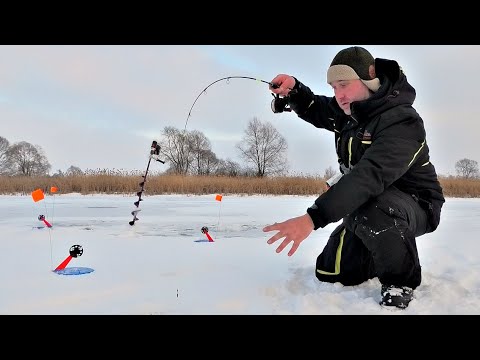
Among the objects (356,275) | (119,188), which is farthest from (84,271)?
(119,188)

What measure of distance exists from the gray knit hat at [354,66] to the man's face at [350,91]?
0.08 ft

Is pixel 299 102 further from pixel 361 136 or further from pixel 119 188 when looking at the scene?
pixel 119 188

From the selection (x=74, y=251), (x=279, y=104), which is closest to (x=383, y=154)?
(x=279, y=104)

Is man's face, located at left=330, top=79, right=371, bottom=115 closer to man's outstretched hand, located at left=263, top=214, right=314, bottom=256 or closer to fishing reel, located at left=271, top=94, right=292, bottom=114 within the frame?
fishing reel, located at left=271, top=94, right=292, bottom=114

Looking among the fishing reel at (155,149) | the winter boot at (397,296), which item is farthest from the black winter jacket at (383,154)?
the fishing reel at (155,149)

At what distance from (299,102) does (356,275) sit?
1.11 metres

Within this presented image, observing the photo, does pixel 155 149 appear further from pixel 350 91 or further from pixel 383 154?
pixel 383 154

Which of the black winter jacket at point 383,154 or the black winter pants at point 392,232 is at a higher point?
the black winter jacket at point 383,154

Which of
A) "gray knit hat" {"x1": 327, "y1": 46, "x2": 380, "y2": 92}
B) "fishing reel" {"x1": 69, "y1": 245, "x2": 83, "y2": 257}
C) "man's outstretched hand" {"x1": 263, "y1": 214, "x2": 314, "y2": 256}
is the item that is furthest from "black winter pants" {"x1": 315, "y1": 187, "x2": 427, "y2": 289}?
"fishing reel" {"x1": 69, "y1": 245, "x2": 83, "y2": 257}

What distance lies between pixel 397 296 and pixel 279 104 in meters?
1.39

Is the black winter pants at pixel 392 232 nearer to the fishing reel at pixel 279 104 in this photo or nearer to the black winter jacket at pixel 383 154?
the black winter jacket at pixel 383 154

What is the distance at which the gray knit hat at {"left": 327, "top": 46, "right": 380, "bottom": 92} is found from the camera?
6.95ft

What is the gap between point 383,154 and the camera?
1869 millimetres

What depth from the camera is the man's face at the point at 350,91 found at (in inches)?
85.4
